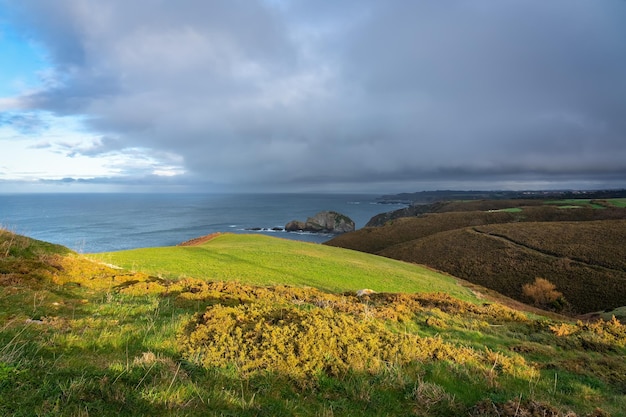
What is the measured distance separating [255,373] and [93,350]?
138 inches

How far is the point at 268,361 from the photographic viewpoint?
6.52m

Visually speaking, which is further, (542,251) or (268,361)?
(542,251)

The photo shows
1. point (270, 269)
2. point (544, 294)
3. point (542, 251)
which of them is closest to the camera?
point (270, 269)

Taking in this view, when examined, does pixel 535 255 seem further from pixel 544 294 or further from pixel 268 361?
pixel 268 361

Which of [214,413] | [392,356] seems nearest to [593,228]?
[392,356]

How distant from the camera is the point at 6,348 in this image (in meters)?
5.69

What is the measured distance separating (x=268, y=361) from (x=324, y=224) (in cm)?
12879

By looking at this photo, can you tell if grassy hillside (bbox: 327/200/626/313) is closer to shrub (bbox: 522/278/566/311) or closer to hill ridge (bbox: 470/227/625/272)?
hill ridge (bbox: 470/227/625/272)

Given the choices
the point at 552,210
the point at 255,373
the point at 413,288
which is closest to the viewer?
the point at 255,373

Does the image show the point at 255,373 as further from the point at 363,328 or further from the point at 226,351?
the point at 363,328

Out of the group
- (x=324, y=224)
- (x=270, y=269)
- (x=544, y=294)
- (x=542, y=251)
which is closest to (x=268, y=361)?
(x=270, y=269)

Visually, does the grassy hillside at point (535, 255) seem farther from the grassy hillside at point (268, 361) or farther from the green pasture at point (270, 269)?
the grassy hillside at point (268, 361)

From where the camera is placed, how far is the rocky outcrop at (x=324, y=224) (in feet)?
435

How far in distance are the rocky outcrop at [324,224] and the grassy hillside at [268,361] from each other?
395 feet
